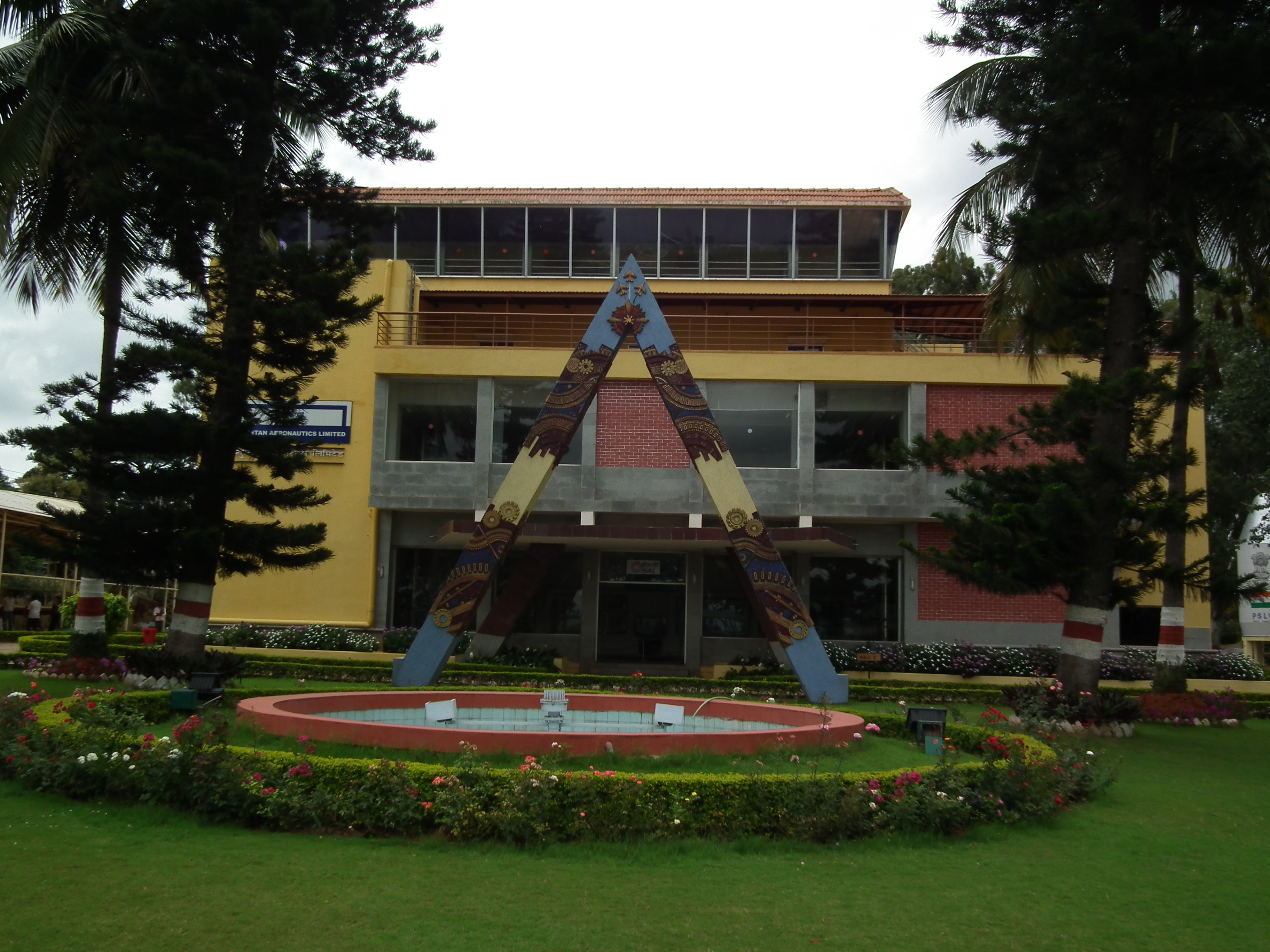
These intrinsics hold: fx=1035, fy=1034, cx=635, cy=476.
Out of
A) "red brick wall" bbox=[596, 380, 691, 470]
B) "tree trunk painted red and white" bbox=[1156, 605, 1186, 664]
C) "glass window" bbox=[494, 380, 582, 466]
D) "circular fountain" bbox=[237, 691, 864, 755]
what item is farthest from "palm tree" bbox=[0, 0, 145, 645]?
"tree trunk painted red and white" bbox=[1156, 605, 1186, 664]

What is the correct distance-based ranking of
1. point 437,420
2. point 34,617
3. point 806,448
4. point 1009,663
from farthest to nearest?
point 34,617 → point 437,420 → point 806,448 → point 1009,663

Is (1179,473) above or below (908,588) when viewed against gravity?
above

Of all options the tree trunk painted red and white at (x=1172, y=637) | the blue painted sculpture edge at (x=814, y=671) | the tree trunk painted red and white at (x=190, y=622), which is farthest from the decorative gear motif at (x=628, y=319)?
the tree trunk painted red and white at (x=1172, y=637)

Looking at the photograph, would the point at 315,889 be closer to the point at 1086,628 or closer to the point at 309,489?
the point at 309,489

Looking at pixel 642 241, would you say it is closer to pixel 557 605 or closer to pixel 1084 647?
pixel 557 605

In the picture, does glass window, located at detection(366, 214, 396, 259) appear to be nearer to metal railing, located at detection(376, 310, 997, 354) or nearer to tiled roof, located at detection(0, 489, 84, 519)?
metal railing, located at detection(376, 310, 997, 354)

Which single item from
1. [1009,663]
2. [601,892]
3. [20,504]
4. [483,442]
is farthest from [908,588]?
[20,504]

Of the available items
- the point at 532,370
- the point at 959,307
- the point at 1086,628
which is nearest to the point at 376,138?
the point at 532,370

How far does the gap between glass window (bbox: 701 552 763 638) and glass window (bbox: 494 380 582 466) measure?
4.41m

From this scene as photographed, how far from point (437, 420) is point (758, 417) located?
24.8ft

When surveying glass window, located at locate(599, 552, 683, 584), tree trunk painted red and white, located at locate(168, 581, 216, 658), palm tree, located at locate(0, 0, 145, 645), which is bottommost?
tree trunk painted red and white, located at locate(168, 581, 216, 658)

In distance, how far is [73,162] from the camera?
51.7ft

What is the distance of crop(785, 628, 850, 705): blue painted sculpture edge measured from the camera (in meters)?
14.7

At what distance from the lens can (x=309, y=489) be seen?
15.8 m
